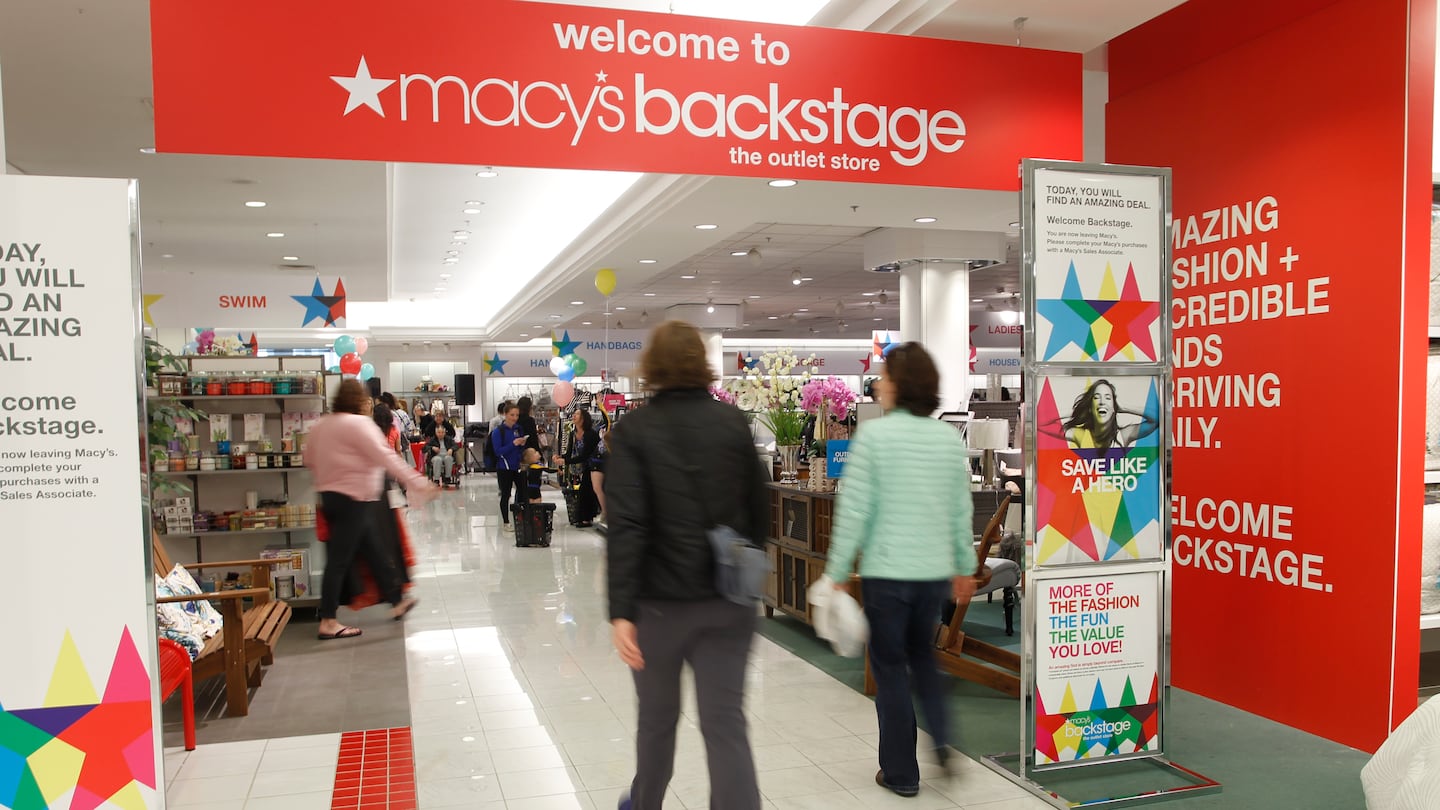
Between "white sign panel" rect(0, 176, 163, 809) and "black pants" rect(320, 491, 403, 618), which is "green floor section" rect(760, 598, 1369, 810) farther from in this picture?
"black pants" rect(320, 491, 403, 618)

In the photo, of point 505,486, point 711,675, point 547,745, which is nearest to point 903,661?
point 711,675

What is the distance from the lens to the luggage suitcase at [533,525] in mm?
10281

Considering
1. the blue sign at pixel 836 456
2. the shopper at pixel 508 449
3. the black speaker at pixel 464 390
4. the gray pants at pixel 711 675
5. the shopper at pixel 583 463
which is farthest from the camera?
the black speaker at pixel 464 390

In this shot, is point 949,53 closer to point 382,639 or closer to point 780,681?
point 780,681

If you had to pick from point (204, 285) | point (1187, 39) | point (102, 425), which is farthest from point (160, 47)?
point (204, 285)

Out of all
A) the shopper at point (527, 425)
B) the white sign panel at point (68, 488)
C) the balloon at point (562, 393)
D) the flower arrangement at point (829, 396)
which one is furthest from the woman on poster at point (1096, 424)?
the balloon at point (562, 393)

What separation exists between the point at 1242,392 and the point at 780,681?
2532mm

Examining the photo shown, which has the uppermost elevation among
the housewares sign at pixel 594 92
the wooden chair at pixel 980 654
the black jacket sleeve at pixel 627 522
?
the housewares sign at pixel 594 92

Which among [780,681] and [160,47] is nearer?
[160,47]

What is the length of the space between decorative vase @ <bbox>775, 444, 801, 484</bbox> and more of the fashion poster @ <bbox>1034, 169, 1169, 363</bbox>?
114 inches

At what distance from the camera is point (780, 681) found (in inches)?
200

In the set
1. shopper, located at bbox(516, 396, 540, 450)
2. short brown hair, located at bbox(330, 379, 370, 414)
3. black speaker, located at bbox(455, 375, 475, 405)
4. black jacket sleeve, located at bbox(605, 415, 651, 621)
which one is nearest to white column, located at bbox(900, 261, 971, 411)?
shopper, located at bbox(516, 396, 540, 450)

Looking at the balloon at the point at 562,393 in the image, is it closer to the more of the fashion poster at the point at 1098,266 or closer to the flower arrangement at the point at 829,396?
the flower arrangement at the point at 829,396

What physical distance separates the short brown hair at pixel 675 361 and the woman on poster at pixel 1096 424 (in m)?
1.50
